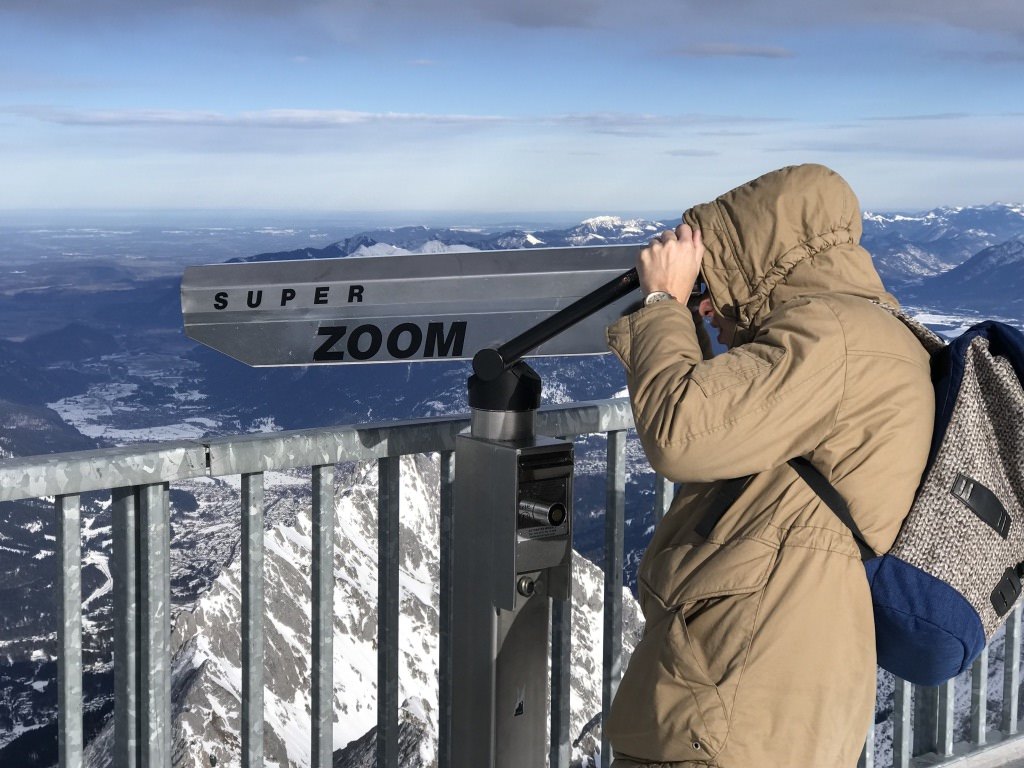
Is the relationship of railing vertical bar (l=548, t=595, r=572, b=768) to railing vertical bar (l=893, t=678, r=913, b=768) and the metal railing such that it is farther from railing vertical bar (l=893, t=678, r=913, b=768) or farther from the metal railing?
railing vertical bar (l=893, t=678, r=913, b=768)

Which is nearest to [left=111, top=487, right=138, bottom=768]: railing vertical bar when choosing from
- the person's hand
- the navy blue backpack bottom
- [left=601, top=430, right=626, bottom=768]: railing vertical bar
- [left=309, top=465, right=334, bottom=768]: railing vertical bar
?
[left=309, top=465, right=334, bottom=768]: railing vertical bar

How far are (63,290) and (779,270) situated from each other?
4464 inches

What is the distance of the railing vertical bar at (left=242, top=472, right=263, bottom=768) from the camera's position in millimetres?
2539

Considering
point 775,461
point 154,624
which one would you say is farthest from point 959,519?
point 154,624

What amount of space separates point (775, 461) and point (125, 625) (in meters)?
1.44

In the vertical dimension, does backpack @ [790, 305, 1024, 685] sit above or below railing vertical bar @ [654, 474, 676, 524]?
above

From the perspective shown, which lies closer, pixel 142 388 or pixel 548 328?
pixel 548 328

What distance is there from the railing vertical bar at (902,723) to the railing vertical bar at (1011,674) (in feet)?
1.53

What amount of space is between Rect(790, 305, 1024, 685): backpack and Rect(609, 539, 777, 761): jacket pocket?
20cm

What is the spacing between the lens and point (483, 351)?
2463 millimetres

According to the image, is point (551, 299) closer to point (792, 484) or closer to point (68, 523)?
point (792, 484)

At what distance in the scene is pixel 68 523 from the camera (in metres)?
2.26

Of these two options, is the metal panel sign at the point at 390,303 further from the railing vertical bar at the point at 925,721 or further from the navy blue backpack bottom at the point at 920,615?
the railing vertical bar at the point at 925,721

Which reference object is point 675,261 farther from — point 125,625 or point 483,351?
point 125,625
